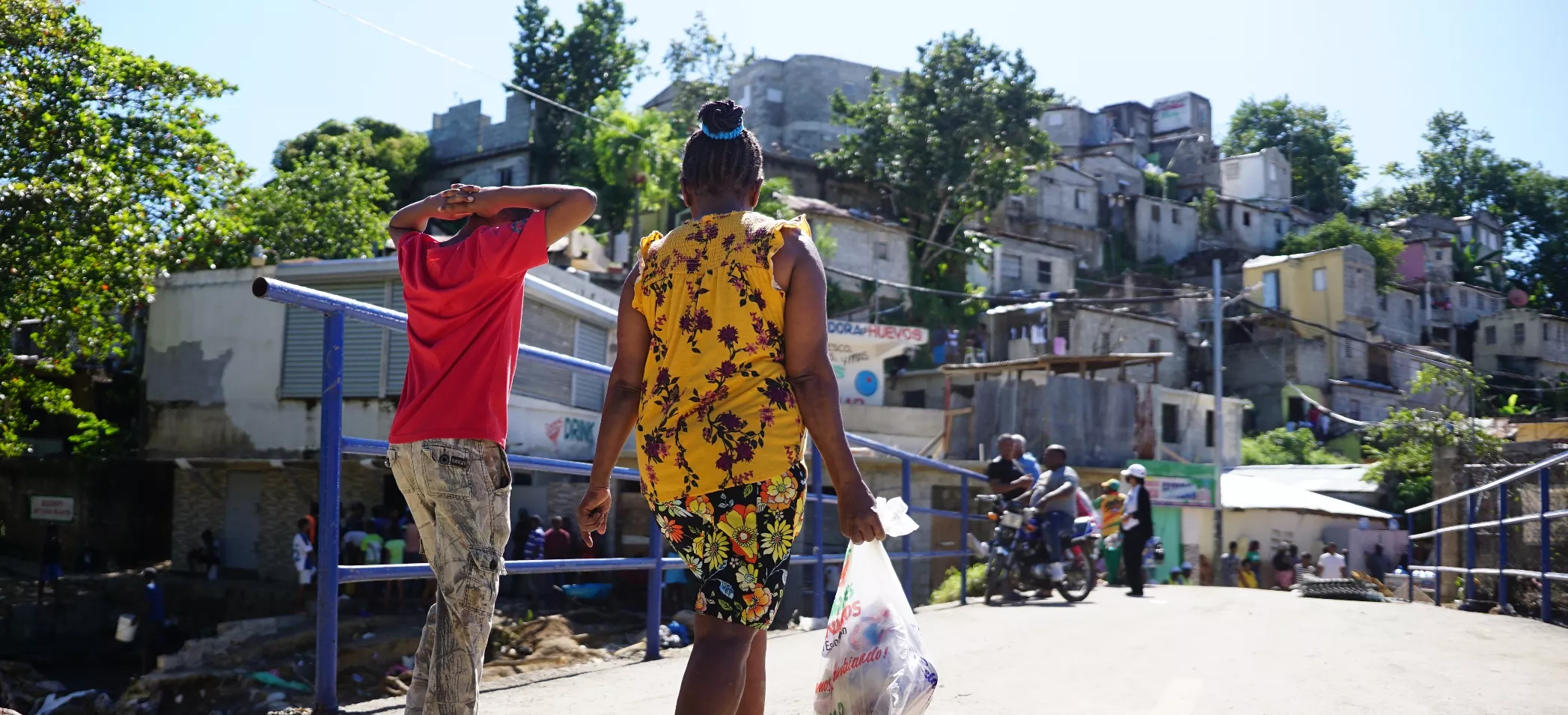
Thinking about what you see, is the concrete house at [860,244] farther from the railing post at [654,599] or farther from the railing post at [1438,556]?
the railing post at [654,599]

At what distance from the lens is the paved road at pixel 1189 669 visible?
4.48m

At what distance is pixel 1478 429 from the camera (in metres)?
32.8

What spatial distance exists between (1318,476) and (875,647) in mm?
36067

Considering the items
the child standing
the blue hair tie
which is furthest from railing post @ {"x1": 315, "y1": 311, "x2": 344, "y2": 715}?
the child standing

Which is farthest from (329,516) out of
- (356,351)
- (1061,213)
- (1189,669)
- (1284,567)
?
(1061,213)

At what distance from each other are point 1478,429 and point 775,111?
31.8 metres

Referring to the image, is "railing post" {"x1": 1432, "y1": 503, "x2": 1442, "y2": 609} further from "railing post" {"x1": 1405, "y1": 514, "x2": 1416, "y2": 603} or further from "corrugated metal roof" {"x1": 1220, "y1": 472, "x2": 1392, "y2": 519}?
"corrugated metal roof" {"x1": 1220, "y1": 472, "x2": 1392, "y2": 519}

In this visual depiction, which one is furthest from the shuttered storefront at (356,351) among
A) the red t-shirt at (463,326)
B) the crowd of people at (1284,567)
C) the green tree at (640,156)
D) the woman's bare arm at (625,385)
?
the woman's bare arm at (625,385)

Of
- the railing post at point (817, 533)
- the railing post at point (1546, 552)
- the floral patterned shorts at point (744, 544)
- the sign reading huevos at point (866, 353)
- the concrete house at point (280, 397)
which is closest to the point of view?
the floral patterned shorts at point (744, 544)

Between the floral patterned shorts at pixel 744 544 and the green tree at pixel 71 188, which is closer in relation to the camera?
the floral patterned shorts at pixel 744 544

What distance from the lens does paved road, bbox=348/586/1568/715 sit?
176 inches

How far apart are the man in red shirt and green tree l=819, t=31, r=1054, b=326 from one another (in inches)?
1585

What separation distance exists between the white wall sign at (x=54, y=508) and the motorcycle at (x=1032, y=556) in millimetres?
23238

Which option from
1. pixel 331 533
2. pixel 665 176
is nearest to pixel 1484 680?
pixel 331 533
